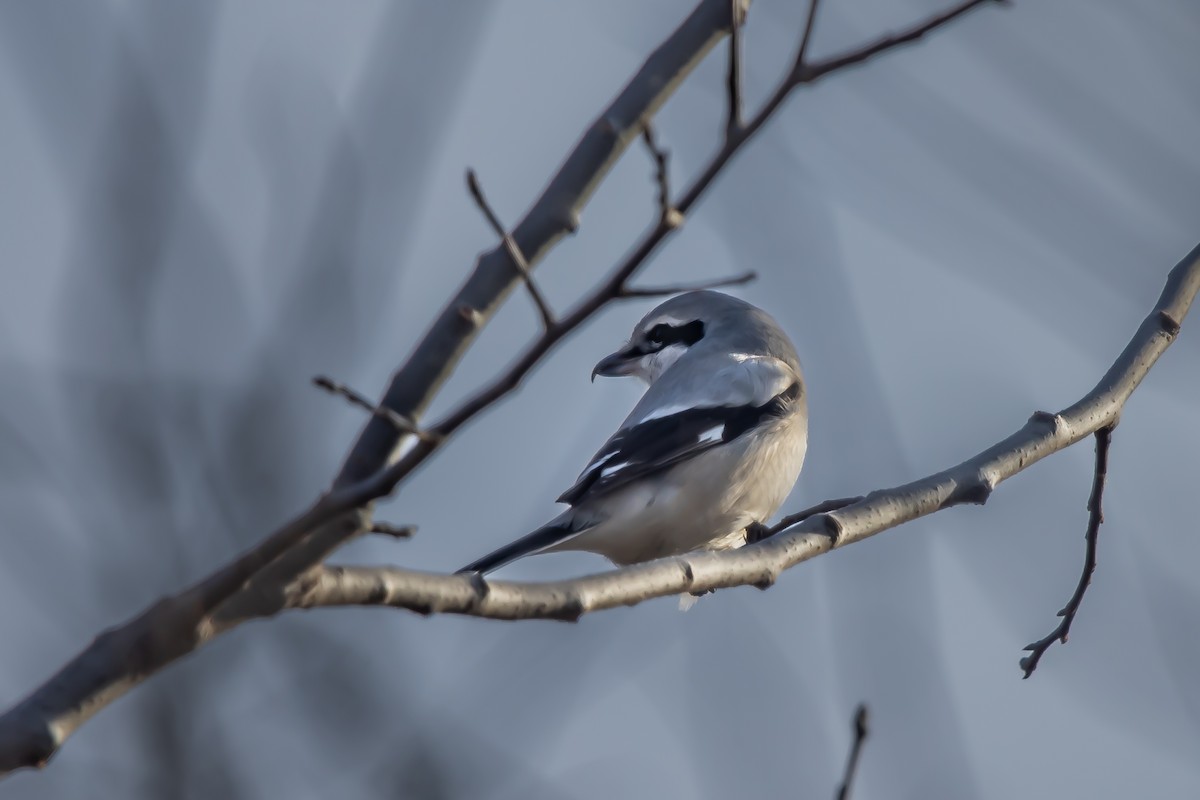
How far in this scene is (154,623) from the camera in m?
1.14

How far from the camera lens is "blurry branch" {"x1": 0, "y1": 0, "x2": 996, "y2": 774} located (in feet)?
3.72

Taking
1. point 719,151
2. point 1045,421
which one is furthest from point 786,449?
point 719,151

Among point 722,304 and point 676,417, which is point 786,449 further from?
point 722,304

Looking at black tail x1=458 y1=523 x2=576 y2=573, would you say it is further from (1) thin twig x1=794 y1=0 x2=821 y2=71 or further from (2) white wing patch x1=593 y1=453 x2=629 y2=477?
(1) thin twig x1=794 y1=0 x2=821 y2=71

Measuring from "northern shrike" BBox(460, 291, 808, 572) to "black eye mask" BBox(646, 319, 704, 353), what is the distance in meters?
0.22

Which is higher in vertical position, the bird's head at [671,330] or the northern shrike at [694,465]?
the bird's head at [671,330]

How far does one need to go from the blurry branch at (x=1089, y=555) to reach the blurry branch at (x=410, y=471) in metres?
1.01

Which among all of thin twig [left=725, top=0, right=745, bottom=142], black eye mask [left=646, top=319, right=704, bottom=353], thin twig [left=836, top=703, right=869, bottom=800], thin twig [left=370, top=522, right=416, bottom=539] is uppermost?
black eye mask [left=646, top=319, right=704, bottom=353]

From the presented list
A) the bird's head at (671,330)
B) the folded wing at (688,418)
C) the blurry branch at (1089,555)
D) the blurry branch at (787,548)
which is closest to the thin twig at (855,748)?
the blurry branch at (787,548)

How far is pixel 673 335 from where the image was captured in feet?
14.3

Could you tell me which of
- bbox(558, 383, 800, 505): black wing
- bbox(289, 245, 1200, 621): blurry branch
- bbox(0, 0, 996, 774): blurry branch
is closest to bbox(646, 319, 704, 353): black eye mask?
bbox(558, 383, 800, 505): black wing

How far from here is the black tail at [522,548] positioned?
2.89 metres

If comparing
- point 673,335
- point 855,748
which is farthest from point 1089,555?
point 673,335

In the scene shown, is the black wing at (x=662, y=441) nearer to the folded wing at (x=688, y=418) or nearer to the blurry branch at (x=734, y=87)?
the folded wing at (x=688, y=418)
